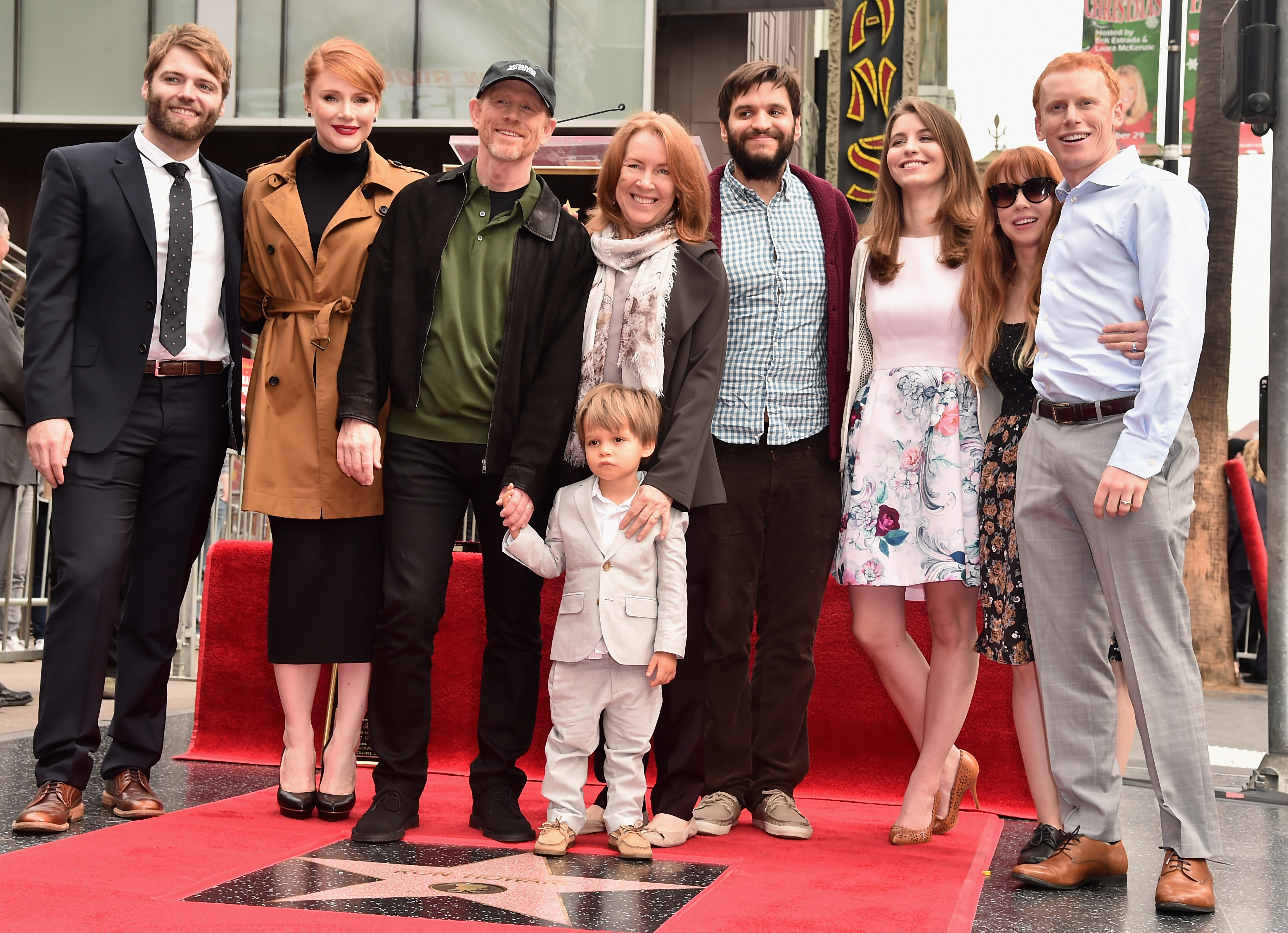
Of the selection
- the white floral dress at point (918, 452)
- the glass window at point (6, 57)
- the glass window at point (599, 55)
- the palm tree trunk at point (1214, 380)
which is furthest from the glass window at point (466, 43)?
the white floral dress at point (918, 452)

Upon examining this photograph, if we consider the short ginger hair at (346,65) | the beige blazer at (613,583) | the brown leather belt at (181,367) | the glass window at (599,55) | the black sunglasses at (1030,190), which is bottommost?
the beige blazer at (613,583)

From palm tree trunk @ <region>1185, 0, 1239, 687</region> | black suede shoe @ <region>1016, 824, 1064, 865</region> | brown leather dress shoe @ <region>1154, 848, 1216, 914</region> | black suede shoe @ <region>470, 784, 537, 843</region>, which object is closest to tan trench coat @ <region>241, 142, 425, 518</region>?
black suede shoe @ <region>470, 784, 537, 843</region>

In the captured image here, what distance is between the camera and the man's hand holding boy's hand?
361 cm

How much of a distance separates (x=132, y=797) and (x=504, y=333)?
6.36 feet

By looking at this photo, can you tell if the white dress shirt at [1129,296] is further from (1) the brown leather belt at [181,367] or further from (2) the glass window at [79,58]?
(2) the glass window at [79,58]

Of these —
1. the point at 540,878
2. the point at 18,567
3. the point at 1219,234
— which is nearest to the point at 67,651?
the point at 540,878

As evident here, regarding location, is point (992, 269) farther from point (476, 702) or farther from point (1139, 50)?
point (1139, 50)

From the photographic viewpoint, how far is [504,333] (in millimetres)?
3812

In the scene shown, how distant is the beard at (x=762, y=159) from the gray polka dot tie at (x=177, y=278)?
6.01 ft

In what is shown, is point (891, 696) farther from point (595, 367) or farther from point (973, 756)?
point (595, 367)

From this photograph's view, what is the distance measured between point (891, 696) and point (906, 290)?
137 cm

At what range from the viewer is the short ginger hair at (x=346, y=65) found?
3.91m

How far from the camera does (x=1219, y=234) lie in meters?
10.9

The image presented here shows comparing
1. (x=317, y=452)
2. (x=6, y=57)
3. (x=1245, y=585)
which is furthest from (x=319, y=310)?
(x=6, y=57)
